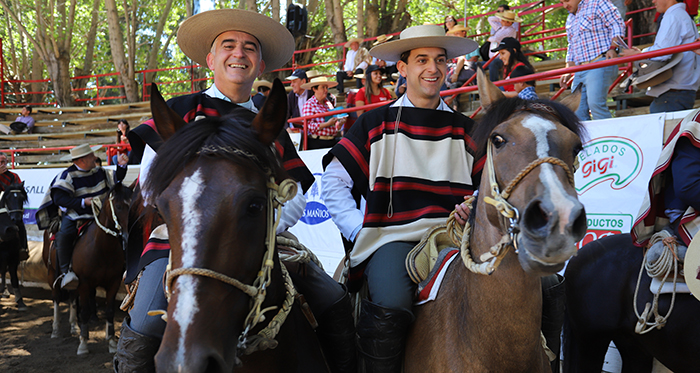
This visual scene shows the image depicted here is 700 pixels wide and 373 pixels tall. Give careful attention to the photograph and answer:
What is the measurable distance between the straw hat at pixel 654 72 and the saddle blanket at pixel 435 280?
4291 millimetres

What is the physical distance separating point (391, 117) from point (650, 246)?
192 centimetres

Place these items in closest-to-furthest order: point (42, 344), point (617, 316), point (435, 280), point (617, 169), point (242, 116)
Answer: point (242, 116) < point (435, 280) < point (617, 316) < point (617, 169) < point (42, 344)

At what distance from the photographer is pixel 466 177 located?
9.91ft

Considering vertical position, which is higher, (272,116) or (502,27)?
(502,27)

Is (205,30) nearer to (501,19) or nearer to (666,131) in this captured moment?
(666,131)

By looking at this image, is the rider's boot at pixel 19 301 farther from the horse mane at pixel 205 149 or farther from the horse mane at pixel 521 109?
the horse mane at pixel 521 109

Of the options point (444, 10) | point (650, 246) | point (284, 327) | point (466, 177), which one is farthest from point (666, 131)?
point (444, 10)

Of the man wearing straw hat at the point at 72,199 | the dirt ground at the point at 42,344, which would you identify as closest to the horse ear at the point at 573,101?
the dirt ground at the point at 42,344

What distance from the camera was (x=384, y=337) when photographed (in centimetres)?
243

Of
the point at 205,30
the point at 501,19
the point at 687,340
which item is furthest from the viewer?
the point at 501,19

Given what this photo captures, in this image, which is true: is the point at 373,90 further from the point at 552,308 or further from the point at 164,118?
the point at 164,118

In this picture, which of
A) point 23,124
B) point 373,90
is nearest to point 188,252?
point 373,90

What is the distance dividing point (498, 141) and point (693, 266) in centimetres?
171

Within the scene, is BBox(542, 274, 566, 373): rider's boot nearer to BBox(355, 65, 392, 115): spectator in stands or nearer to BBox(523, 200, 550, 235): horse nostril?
BBox(523, 200, 550, 235): horse nostril
